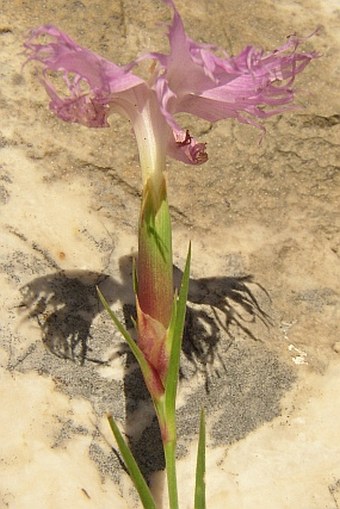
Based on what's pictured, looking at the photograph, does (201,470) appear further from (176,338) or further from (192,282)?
(192,282)

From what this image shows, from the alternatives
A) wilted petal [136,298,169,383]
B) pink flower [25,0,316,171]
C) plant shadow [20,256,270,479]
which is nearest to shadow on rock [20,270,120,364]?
plant shadow [20,256,270,479]

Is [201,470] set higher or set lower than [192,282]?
higher

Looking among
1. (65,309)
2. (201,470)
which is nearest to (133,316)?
(65,309)

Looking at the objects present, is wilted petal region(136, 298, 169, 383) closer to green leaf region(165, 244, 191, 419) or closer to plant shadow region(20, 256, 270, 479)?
green leaf region(165, 244, 191, 419)

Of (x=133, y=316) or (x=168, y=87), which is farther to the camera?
(x=133, y=316)

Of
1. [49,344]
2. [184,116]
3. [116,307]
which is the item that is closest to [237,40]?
[184,116]

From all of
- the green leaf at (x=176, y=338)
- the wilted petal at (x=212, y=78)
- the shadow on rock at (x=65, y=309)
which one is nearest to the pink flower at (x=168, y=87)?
the wilted petal at (x=212, y=78)

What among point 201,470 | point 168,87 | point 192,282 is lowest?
point 192,282

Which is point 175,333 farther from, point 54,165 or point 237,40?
point 237,40
